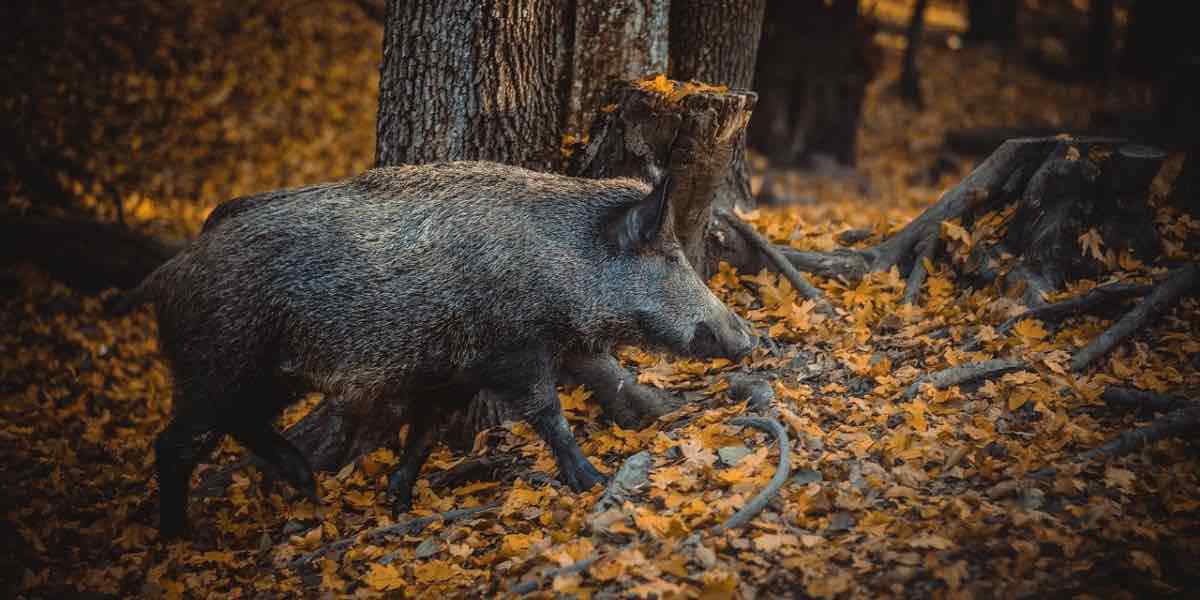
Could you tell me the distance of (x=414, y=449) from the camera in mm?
5035

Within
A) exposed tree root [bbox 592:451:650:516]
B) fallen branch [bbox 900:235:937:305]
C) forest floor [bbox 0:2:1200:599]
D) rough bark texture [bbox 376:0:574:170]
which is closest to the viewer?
forest floor [bbox 0:2:1200:599]

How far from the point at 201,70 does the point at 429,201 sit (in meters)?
8.74

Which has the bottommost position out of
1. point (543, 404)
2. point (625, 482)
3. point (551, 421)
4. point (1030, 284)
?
point (625, 482)

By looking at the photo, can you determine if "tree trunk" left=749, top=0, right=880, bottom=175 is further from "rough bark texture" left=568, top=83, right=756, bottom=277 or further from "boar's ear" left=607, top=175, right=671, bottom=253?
"boar's ear" left=607, top=175, right=671, bottom=253

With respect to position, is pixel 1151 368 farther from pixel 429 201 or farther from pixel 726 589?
pixel 429 201

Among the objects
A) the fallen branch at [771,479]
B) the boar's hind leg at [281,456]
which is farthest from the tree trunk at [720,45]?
the boar's hind leg at [281,456]

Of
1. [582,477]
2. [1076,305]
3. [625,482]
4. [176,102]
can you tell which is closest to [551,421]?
[582,477]

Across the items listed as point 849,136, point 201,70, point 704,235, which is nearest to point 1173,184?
point 704,235

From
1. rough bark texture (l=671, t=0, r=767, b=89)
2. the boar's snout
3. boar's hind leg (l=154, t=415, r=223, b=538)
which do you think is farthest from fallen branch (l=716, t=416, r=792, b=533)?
rough bark texture (l=671, t=0, r=767, b=89)

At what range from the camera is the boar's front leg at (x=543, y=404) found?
4477 mm

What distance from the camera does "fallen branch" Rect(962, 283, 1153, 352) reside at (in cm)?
518

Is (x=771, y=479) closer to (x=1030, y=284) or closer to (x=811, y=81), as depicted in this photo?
(x=1030, y=284)

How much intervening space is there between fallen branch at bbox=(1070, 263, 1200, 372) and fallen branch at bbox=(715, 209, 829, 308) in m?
1.53

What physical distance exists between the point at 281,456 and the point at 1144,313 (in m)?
4.95
